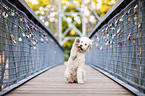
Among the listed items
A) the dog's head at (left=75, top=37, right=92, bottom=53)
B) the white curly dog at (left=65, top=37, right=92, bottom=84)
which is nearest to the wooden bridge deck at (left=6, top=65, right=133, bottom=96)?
the white curly dog at (left=65, top=37, right=92, bottom=84)

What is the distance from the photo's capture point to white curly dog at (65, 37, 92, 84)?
314 centimetres

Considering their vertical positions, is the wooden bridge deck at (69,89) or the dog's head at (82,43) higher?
the dog's head at (82,43)

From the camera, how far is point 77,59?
3.24 meters

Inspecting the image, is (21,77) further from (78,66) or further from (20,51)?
(78,66)

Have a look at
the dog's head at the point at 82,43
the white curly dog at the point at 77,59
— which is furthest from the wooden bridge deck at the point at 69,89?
the dog's head at the point at 82,43

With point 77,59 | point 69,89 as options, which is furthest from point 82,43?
point 69,89

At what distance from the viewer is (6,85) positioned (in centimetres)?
260

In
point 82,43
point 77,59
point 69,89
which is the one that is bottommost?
point 69,89

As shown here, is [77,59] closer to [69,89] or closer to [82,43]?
[82,43]

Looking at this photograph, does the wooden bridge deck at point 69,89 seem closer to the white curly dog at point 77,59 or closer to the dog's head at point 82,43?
the white curly dog at point 77,59

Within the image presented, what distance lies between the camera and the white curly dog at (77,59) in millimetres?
3138

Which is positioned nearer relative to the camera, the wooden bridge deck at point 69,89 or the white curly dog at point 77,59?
the wooden bridge deck at point 69,89

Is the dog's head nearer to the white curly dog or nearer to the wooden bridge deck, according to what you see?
the white curly dog

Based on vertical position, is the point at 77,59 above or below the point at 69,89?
above
